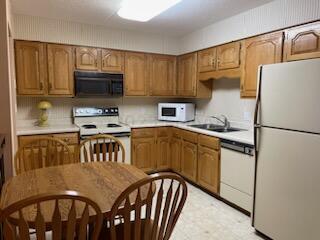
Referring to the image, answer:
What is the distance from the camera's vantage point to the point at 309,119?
180 centimetres

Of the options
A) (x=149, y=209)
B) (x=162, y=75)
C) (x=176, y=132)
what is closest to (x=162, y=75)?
(x=162, y=75)

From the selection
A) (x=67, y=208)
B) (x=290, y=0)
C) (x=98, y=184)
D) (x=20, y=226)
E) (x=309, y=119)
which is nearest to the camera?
(x=20, y=226)

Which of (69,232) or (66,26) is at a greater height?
(66,26)

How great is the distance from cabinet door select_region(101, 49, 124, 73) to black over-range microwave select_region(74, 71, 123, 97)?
10 centimetres

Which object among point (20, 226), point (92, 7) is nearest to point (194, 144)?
point (92, 7)

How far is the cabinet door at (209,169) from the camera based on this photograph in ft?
10.0

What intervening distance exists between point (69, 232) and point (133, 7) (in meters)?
2.21

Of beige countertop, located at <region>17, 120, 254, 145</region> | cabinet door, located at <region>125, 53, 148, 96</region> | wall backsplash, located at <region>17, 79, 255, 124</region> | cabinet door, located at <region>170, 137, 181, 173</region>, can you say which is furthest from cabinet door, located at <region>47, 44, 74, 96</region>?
cabinet door, located at <region>170, 137, 181, 173</region>

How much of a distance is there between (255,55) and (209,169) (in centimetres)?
152

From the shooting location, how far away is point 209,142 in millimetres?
3148

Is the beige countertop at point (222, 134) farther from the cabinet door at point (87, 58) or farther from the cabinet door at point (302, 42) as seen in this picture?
the cabinet door at point (87, 58)

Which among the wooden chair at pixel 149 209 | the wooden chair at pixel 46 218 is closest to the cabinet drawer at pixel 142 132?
the wooden chair at pixel 149 209

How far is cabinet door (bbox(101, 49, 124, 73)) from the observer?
3.74m

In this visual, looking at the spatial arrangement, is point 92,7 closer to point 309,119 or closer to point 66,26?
point 66,26
